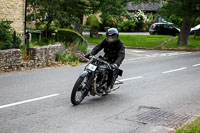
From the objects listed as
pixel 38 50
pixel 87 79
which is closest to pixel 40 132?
pixel 87 79

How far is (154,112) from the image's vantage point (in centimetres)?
789

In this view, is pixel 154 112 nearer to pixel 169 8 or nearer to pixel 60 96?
pixel 60 96

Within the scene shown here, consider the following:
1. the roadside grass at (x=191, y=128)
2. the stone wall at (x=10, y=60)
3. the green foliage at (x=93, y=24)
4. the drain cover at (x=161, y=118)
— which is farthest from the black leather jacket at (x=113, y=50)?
the green foliage at (x=93, y=24)

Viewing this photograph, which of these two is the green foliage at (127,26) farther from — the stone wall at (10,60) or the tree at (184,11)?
the stone wall at (10,60)

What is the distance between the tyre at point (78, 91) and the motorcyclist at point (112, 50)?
980 mm

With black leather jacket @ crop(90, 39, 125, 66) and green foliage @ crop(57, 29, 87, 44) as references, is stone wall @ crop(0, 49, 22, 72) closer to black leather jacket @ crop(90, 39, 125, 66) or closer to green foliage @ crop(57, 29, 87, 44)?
black leather jacket @ crop(90, 39, 125, 66)

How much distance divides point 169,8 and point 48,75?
17.0 m

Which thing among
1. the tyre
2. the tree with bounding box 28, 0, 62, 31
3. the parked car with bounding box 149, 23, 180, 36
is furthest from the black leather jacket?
the parked car with bounding box 149, 23, 180, 36

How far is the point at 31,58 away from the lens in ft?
48.5

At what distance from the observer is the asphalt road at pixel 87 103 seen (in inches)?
261

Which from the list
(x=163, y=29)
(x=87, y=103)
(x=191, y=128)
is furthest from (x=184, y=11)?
(x=191, y=128)

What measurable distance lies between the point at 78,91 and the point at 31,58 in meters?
7.04

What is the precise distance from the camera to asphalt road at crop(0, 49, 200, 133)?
663 centimetres

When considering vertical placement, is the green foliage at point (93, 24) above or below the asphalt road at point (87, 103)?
above
